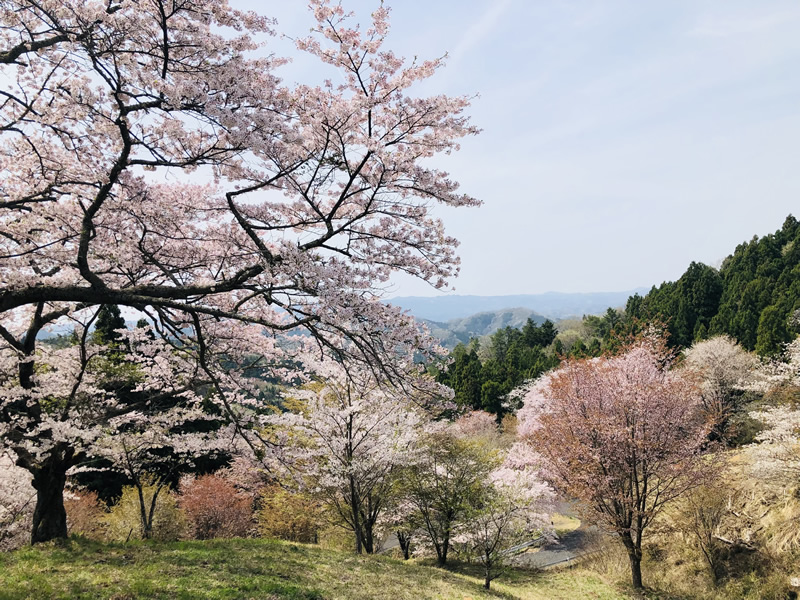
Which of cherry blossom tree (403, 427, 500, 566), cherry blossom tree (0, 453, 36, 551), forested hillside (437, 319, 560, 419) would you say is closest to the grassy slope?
cherry blossom tree (403, 427, 500, 566)

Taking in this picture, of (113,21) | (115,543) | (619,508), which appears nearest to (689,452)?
(619,508)

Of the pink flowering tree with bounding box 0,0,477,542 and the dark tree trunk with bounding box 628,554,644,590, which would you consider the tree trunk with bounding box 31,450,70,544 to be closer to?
the pink flowering tree with bounding box 0,0,477,542

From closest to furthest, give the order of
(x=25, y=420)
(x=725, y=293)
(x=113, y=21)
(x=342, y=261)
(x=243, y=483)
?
(x=113, y=21), (x=342, y=261), (x=25, y=420), (x=243, y=483), (x=725, y=293)

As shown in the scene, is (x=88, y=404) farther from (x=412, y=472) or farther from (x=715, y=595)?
(x=715, y=595)

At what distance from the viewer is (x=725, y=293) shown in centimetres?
3806

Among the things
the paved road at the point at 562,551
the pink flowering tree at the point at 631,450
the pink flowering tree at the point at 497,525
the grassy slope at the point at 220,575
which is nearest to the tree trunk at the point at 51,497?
the grassy slope at the point at 220,575

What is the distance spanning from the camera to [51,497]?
877 cm

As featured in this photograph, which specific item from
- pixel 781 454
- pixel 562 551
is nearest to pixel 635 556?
pixel 781 454

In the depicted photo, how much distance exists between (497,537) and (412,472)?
3.64m

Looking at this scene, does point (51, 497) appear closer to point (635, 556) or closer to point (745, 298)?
point (635, 556)

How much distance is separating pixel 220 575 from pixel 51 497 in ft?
14.2

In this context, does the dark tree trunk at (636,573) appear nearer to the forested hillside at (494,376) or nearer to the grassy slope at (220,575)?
the grassy slope at (220,575)

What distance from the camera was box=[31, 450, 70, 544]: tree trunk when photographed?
8609mm

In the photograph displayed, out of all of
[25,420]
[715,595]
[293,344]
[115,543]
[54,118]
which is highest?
[54,118]
